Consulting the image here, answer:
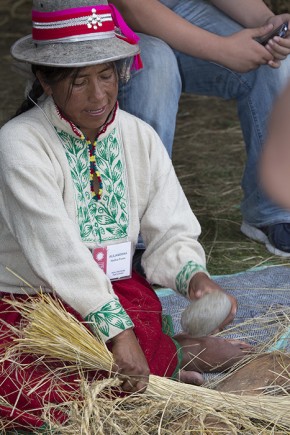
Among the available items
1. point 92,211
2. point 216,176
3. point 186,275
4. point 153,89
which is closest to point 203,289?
point 186,275

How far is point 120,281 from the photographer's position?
9.59ft

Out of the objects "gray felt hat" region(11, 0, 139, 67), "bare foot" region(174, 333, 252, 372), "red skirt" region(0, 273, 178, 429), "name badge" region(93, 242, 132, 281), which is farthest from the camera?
"bare foot" region(174, 333, 252, 372)

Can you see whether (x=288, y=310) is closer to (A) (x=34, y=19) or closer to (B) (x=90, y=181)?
(B) (x=90, y=181)

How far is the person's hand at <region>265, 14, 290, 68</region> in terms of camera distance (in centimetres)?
364

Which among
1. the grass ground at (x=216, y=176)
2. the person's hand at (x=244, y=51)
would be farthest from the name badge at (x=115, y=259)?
the person's hand at (x=244, y=51)

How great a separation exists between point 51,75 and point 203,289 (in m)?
0.72

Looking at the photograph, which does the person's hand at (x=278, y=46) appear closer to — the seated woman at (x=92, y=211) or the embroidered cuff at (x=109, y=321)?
the seated woman at (x=92, y=211)

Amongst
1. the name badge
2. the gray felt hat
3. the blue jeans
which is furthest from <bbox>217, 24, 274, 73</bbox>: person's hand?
the name badge

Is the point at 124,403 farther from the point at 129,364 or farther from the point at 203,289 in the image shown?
the point at 203,289

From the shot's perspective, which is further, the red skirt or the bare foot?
the bare foot

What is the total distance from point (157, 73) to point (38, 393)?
55.2 inches

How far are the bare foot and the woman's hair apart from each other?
82cm

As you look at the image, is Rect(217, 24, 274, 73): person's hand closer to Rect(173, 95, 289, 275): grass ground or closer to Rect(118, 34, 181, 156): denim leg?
Rect(118, 34, 181, 156): denim leg

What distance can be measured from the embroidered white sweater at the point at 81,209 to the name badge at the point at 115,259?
0.09 feet
